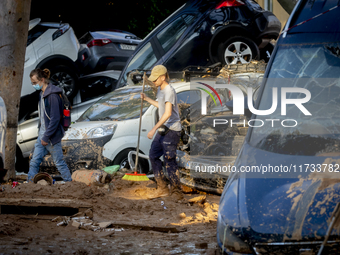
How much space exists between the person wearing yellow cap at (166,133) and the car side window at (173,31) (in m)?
4.14

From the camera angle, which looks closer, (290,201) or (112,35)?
(290,201)

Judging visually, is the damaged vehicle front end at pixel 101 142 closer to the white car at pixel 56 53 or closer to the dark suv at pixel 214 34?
the dark suv at pixel 214 34

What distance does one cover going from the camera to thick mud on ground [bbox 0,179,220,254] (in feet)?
13.7

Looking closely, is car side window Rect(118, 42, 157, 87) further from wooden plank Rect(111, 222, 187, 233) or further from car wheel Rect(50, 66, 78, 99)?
wooden plank Rect(111, 222, 187, 233)

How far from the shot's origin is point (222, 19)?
9.95m

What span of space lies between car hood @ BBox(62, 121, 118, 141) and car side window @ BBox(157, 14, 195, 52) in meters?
3.12

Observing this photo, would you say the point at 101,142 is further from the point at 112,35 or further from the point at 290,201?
the point at 290,201

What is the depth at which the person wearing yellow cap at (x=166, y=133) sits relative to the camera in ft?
20.0

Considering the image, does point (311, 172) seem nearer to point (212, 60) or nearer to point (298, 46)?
point (298, 46)

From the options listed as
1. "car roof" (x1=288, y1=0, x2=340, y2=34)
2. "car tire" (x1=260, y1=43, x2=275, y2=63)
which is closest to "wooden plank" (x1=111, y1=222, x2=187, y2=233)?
"car roof" (x1=288, y1=0, x2=340, y2=34)

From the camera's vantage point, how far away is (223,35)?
394 inches

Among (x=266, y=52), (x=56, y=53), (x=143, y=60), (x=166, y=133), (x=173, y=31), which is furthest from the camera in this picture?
(x=56, y=53)

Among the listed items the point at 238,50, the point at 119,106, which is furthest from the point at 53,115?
the point at 238,50

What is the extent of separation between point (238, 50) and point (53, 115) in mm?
5000
